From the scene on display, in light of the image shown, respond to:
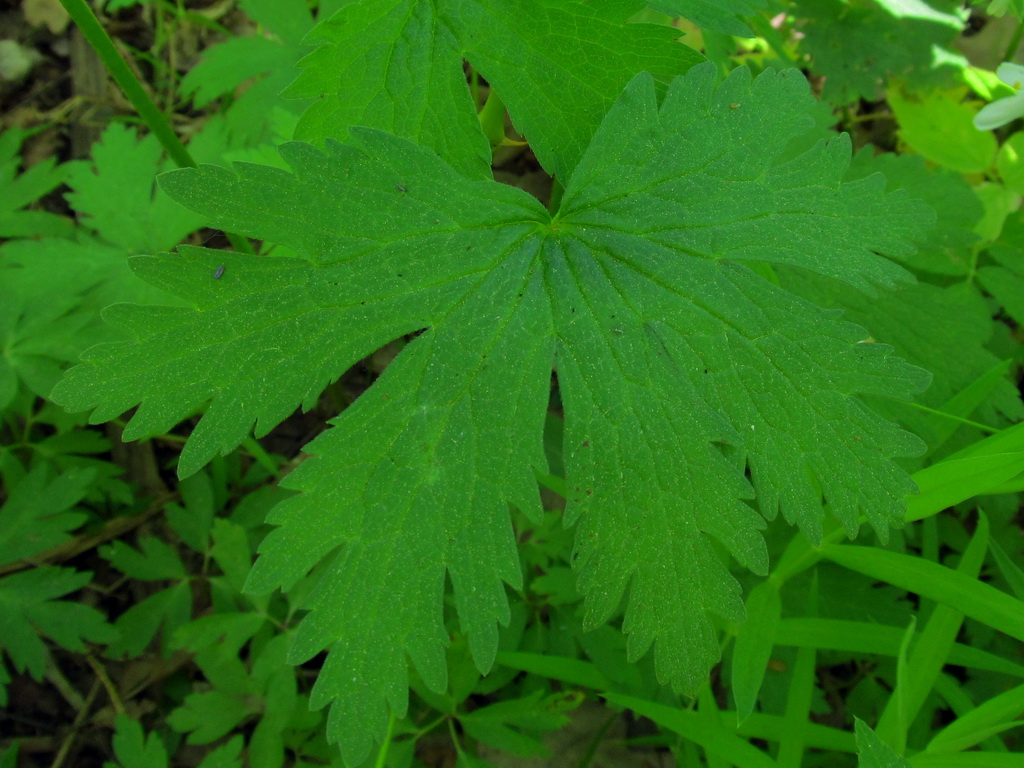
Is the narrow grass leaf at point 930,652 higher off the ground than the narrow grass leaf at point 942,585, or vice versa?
the narrow grass leaf at point 942,585

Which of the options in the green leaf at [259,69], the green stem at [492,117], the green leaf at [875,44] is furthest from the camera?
the green leaf at [875,44]

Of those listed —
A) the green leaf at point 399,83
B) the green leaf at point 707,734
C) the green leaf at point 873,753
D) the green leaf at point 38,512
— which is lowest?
the green leaf at point 38,512

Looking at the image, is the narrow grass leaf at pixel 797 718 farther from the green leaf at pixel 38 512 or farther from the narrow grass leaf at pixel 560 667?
the green leaf at pixel 38 512

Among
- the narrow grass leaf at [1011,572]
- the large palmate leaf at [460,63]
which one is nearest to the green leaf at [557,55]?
the large palmate leaf at [460,63]

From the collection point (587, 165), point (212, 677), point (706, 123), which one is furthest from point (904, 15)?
point (212, 677)

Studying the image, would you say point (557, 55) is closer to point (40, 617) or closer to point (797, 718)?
point (797, 718)

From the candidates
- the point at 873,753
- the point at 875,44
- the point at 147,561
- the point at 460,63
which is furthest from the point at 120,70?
the point at 875,44

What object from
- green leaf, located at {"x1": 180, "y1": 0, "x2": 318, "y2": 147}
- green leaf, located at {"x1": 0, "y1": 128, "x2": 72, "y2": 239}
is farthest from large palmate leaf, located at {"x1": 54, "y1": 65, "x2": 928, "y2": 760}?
green leaf, located at {"x1": 0, "y1": 128, "x2": 72, "y2": 239}

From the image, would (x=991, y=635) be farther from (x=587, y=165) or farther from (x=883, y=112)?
(x=883, y=112)
